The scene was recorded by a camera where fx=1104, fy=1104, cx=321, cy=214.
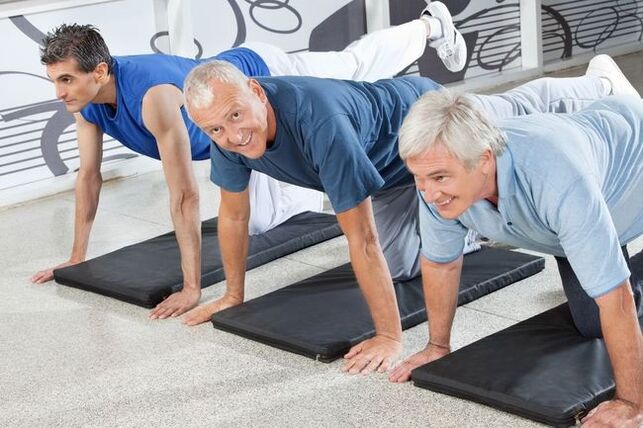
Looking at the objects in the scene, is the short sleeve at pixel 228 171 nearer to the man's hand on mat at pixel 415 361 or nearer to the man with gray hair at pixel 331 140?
the man with gray hair at pixel 331 140

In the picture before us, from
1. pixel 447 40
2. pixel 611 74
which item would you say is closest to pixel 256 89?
pixel 611 74

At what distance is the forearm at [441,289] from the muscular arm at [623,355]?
511 mm

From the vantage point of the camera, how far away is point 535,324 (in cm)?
329

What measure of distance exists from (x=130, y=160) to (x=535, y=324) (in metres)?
3.51

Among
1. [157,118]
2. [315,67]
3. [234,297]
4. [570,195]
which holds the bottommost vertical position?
[234,297]

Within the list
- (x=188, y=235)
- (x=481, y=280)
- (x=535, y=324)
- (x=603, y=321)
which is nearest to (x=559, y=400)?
(x=603, y=321)

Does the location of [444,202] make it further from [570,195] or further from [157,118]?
[157,118]

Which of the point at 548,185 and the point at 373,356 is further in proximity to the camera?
the point at 373,356

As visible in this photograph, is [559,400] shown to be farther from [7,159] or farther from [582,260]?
[7,159]

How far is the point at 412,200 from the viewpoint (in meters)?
3.89

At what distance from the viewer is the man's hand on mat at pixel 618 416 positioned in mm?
2590

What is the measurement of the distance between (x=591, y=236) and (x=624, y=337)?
0.82ft

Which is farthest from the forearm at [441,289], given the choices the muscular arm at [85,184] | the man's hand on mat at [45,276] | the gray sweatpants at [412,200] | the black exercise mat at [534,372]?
the man's hand on mat at [45,276]

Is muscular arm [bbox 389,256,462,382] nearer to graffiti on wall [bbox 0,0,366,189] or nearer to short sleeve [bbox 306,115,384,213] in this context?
short sleeve [bbox 306,115,384,213]
